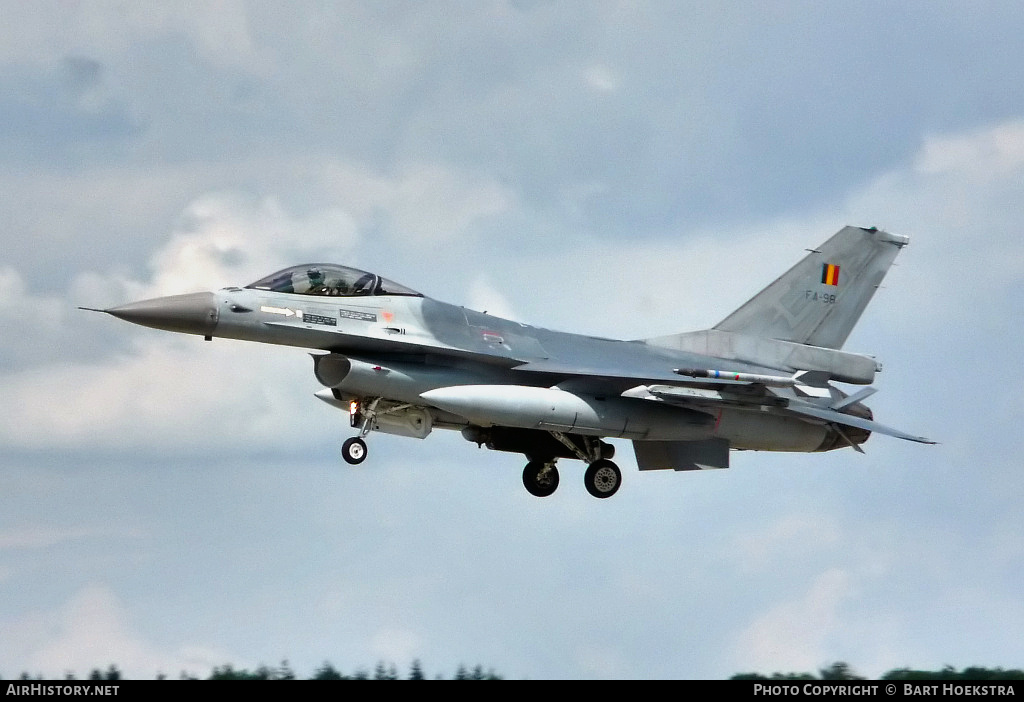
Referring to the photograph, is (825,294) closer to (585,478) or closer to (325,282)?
(585,478)

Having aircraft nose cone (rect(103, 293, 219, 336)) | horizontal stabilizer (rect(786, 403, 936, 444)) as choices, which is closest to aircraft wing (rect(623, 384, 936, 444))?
horizontal stabilizer (rect(786, 403, 936, 444))

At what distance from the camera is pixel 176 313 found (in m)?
18.6

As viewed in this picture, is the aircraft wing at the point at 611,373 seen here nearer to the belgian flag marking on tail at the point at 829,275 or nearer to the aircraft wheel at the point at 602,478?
the aircraft wheel at the point at 602,478

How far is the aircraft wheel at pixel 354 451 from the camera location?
19.1 metres

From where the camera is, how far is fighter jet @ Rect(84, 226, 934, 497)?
63.0 feet

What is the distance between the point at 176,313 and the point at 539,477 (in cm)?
678

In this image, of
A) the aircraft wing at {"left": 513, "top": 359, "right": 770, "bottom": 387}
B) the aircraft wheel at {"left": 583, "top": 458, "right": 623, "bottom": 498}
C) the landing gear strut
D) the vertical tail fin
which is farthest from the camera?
the vertical tail fin

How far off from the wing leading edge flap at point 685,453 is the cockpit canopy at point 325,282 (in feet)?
16.1

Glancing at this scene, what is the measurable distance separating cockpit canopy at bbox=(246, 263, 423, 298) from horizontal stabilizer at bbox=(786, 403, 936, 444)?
21.7ft

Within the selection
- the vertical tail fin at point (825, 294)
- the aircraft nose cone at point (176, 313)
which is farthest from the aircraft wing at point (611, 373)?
the aircraft nose cone at point (176, 313)

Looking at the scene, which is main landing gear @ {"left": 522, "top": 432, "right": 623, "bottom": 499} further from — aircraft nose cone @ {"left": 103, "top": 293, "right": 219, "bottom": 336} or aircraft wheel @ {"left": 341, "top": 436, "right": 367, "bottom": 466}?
aircraft nose cone @ {"left": 103, "top": 293, "right": 219, "bottom": 336}
